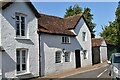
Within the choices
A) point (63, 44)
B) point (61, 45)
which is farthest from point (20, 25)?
point (63, 44)

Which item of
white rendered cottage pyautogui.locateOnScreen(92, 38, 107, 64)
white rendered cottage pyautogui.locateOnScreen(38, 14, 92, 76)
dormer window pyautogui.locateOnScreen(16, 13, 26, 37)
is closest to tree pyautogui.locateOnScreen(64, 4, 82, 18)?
white rendered cottage pyautogui.locateOnScreen(92, 38, 107, 64)

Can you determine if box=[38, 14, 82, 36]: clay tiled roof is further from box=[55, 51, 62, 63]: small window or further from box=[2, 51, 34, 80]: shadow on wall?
box=[2, 51, 34, 80]: shadow on wall

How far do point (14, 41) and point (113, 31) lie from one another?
3255 cm

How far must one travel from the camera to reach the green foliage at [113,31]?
140ft

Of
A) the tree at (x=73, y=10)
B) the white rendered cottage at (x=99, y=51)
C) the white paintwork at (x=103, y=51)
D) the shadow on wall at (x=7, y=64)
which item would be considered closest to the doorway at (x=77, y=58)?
the white rendered cottage at (x=99, y=51)

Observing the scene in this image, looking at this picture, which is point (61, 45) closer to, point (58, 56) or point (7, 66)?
point (58, 56)

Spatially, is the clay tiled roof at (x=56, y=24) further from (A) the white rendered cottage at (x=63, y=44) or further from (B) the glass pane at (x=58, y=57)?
(B) the glass pane at (x=58, y=57)

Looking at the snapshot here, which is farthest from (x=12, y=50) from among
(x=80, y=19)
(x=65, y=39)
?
(x=80, y=19)

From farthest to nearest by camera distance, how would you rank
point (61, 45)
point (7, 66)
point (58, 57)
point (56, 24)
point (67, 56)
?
point (56, 24) → point (67, 56) → point (61, 45) → point (58, 57) → point (7, 66)

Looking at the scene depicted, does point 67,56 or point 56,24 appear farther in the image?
point 56,24

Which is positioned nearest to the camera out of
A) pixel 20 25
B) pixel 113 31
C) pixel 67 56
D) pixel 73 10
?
pixel 20 25

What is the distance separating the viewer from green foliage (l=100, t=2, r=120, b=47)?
1678 inches

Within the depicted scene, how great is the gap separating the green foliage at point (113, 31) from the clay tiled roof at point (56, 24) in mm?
15097

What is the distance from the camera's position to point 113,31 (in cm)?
4756
